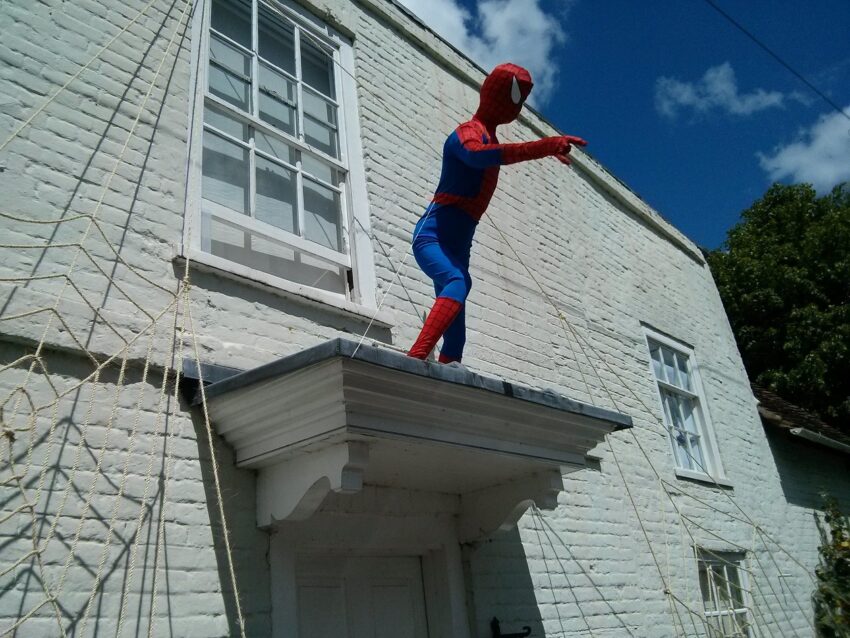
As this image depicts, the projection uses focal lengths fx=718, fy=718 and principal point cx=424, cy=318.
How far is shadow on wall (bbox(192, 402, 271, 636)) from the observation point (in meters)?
3.14

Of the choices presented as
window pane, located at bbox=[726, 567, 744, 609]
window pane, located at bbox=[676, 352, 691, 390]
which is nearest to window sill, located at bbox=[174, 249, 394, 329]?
window pane, located at bbox=[726, 567, 744, 609]

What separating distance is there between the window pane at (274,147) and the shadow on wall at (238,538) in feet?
6.25

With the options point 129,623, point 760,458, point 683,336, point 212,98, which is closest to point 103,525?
point 129,623

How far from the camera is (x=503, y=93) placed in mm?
3770

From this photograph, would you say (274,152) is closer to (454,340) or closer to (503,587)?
(454,340)

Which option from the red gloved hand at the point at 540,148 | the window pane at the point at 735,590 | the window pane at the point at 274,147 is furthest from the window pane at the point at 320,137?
the window pane at the point at 735,590

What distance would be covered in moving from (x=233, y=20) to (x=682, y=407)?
231 inches

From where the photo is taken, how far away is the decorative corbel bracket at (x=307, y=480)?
3.00 meters

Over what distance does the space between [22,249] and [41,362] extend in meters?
0.54

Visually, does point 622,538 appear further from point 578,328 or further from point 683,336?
point 683,336

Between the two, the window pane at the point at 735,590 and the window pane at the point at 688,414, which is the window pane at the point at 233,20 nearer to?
the window pane at the point at 688,414

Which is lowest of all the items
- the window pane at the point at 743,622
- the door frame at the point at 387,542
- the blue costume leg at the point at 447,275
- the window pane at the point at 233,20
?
the window pane at the point at 743,622

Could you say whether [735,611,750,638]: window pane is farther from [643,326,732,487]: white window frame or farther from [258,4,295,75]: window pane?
[258,4,295,75]: window pane

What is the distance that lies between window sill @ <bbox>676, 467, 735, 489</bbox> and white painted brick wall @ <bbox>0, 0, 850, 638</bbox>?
0.51 feet
